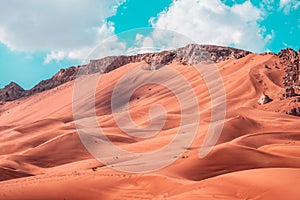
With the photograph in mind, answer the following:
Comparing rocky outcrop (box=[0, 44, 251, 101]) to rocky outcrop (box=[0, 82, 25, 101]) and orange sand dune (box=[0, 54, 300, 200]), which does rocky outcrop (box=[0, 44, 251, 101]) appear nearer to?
rocky outcrop (box=[0, 82, 25, 101])

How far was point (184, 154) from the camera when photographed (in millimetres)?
17125

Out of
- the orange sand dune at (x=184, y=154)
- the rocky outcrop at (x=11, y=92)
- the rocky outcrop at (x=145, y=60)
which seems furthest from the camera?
the rocky outcrop at (x=11, y=92)

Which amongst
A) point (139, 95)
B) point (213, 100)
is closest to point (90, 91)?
point (139, 95)

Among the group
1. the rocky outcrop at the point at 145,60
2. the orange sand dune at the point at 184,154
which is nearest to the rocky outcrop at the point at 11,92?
the rocky outcrop at the point at 145,60

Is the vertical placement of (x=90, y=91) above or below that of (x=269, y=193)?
above

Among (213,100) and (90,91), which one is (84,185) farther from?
(90,91)

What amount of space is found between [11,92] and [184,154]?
277 feet

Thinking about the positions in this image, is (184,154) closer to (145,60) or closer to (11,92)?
(145,60)

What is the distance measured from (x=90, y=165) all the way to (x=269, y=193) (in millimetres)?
11242

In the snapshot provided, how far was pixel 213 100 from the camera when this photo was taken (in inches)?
1588

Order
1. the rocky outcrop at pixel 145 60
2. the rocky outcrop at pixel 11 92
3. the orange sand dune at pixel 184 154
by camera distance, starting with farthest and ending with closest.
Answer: the rocky outcrop at pixel 11 92 → the rocky outcrop at pixel 145 60 → the orange sand dune at pixel 184 154

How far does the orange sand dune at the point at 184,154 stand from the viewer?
442 inches

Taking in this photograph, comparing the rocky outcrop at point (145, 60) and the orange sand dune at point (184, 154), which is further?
the rocky outcrop at point (145, 60)

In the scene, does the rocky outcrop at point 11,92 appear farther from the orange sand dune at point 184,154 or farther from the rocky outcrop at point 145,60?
the orange sand dune at point 184,154
